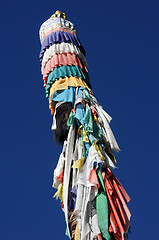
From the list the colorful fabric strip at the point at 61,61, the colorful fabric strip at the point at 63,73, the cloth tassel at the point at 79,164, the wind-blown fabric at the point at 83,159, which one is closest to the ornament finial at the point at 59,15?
the wind-blown fabric at the point at 83,159

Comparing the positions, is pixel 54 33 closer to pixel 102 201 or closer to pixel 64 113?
pixel 64 113

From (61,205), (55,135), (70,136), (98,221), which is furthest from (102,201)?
(55,135)

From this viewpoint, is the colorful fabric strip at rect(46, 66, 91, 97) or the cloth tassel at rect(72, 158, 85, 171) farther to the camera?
the colorful fabric strip at rect(46, 66, 91, 97)

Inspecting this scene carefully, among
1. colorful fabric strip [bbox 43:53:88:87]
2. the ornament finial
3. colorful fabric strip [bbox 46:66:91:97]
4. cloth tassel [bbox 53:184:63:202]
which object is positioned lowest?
cloth tassel [bbox 53:184:63:202]

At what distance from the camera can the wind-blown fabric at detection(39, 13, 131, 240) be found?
5277 millimetres

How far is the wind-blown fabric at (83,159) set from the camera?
528cm

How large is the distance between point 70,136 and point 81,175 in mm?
844

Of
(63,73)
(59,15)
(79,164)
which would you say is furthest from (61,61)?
(79,164)

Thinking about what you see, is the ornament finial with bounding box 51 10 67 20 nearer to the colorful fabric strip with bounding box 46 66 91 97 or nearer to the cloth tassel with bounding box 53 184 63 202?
the colorful fabric strip with bounding box 46 66 91 97

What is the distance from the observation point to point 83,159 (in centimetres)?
583

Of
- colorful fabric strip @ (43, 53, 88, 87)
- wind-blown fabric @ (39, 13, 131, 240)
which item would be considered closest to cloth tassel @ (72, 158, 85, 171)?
wind-blown fabric @ (39, 13, 131, 240)

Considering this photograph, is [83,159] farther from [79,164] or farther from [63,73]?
[63,73]

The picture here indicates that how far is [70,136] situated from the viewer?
621cm

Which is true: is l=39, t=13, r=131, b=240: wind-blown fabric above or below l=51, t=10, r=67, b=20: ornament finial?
below
